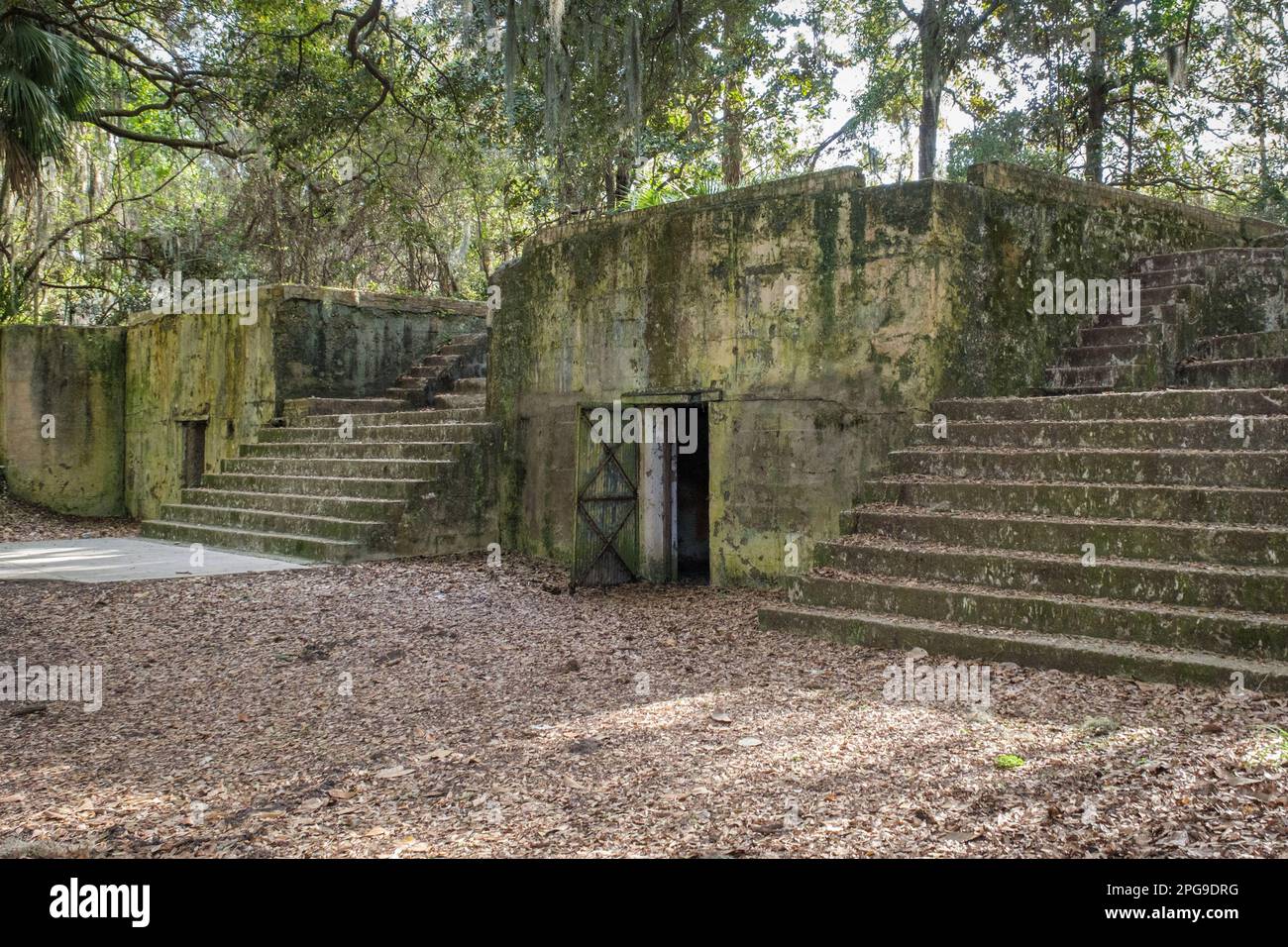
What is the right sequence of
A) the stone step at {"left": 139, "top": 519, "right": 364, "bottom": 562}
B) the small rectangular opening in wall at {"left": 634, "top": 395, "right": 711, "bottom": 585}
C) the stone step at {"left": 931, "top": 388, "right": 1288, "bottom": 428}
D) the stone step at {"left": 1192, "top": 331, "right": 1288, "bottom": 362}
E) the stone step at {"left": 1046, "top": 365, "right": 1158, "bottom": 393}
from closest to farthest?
the stone step at {"left": 931, "top": 388, "right": 1288, "bottom": 428}, the stone step at {"left": 1192, "top": 331, "right": 1288, "bottom": 362}, the stone step at {"left": 1046, "top": 365, "right": 1158, "bottom": 393}, the small rectangular opening in wall at {"left": 634, "top": 395, "right": 711, "bottom": 585}, the stone step at {"left": 139, "top": 519, "right": 364, "bottom": 562}

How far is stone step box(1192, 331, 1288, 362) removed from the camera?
821 centimetres

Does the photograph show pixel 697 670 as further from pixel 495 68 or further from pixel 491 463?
pixel 495 68

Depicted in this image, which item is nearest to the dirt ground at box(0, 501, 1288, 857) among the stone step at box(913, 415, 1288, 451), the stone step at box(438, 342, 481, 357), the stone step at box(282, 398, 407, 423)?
the stone step at box(913, 415, 1288, 451)

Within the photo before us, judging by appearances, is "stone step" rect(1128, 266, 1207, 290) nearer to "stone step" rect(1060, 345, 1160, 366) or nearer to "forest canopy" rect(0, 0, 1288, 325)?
"stone step" rect(1060, 345, 1160, 366)

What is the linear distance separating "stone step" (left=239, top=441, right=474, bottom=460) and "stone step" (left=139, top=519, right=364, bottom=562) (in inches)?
56.9

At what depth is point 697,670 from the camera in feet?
20.7

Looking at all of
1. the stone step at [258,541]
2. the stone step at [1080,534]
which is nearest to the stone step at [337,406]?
the stone step at [258,541]

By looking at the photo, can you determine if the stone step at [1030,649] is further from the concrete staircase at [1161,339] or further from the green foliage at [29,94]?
the green foliage at [29,94]

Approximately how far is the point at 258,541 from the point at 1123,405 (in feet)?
27.9

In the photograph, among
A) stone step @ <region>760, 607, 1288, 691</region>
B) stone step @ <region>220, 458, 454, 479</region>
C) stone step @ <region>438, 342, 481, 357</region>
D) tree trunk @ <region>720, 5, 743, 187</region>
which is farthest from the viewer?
tree trunk @ <region>720, 5, 743, 187</region>

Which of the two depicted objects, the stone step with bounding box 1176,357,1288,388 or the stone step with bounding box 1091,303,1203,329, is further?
the stone step with bounding box 1091,303,1203,329

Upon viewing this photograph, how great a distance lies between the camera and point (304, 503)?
11555 mm

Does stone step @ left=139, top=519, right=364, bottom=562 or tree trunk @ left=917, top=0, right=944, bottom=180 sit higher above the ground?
tree trunk @ left=917, top=0, right=944, bottom=180

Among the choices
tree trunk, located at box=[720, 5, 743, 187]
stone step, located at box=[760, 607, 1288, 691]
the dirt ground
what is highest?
tree trunk, located at box=[720, 5, 743, 187]
